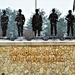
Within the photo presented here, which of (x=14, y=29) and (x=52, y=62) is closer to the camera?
(x=52, y=62)

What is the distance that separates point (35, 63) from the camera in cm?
1450

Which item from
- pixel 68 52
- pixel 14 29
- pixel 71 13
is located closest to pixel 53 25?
pixel 71 13

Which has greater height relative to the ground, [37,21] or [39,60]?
[37,21]

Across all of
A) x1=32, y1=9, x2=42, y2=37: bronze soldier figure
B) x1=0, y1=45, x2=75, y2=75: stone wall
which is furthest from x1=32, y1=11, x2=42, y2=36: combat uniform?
x1=0, y1=45, x2=75, y2=75: stone wall

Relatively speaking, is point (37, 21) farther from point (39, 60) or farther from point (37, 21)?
point (39, 60)

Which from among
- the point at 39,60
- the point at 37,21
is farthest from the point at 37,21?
the point at 39,60

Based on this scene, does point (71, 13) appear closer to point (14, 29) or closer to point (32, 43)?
point (32, 43)

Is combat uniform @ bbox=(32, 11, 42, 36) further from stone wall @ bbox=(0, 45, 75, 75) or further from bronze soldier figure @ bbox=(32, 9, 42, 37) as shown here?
stone wall @ bbox=(0, 45, 75, 75)

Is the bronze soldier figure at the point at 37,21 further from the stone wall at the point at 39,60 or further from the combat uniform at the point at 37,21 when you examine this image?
the stone wall at the point at 39,60

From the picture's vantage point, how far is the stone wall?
14.5 meters

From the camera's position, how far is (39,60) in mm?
14484

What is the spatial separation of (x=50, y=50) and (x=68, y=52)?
0.70m

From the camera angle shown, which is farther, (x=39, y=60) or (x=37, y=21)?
(x=37, y=21)

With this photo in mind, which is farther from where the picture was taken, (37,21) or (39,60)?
(37,21)
